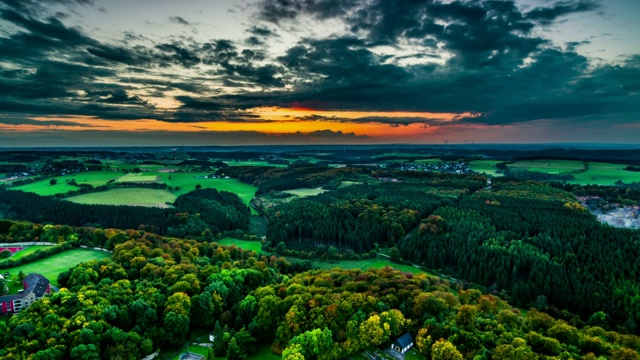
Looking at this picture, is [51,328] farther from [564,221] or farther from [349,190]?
[349,190]

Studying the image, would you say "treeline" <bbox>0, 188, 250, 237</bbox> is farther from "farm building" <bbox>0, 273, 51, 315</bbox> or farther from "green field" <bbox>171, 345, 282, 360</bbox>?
"green field" <bbox>171, 345, 282, 360</bbox>

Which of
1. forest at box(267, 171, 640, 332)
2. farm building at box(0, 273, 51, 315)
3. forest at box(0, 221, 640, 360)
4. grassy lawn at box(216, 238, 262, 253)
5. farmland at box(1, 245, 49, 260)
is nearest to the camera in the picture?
forest at box(0, 221, 640, 360)

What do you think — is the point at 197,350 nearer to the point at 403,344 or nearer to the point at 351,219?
the point at 403,344

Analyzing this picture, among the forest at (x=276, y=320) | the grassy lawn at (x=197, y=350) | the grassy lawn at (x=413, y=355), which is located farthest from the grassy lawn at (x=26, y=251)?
the grassy lawn at (x=413, y=355)

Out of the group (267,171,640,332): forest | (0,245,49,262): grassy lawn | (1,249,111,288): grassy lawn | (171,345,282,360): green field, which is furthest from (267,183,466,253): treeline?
(0,245,49,262): grassy lawn

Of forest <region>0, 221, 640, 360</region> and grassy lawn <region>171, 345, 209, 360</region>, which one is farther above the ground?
forest <region>0, 221, 640, 360</region>

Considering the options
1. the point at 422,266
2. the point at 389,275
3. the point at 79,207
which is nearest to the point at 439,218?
the point at 422,266

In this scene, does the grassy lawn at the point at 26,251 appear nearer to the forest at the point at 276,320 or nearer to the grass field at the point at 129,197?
the forest at the point at 276,320
